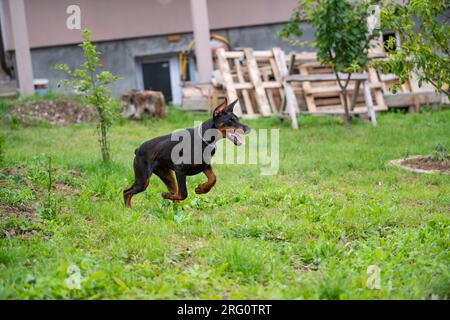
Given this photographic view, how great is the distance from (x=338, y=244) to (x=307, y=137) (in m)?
7.34

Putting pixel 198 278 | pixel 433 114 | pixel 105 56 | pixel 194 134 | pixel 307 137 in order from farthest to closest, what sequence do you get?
1. pixel 105 56
2. pixel 433 114
3. pixel 307 137
4. pixel 194 134
5. pixel 198 278

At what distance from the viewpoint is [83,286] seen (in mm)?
4715

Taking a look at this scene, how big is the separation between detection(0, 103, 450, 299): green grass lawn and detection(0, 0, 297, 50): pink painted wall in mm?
9016

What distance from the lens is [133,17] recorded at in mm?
19703

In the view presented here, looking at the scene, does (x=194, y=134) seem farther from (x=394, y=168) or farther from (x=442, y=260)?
(x=394, y=168)

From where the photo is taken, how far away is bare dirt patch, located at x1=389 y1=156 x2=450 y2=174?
999 centimetres

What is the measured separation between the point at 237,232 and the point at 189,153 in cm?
110

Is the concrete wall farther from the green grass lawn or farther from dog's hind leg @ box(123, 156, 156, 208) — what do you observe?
dog's hind leg @ box(123, 156, 156, 208)

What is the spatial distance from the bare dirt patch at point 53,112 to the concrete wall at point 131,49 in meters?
3.08

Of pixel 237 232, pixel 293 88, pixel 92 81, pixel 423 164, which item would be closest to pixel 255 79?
pixel 293 88

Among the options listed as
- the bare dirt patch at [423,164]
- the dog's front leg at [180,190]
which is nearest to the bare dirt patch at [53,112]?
the bare dirt patch at [423,164]

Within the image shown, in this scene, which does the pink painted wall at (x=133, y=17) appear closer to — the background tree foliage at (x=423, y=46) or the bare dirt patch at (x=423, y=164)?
the background tree foliage at (x=423, y=46)

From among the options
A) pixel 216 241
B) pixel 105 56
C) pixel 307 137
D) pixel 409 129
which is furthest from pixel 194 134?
pixel 105 56
